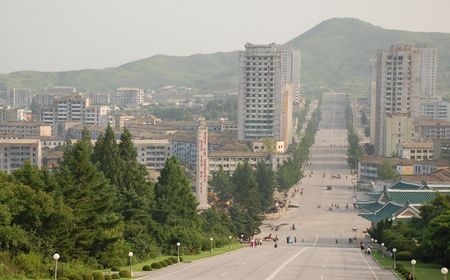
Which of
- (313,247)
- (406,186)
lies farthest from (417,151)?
(313,247)

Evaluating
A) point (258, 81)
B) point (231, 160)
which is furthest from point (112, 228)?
point (258, 81)

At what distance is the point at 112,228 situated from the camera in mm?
40594

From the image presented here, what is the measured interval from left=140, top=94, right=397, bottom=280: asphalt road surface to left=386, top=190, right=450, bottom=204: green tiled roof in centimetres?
419

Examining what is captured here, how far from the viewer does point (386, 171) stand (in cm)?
10825

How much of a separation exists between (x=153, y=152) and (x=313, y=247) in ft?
247

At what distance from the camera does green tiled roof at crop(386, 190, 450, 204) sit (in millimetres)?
70562

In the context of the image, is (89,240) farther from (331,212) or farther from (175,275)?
(331,212)

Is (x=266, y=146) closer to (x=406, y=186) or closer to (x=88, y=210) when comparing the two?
(x=406, y=186)

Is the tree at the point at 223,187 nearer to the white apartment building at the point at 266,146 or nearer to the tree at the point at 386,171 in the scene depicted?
the tree at the point at 386,171

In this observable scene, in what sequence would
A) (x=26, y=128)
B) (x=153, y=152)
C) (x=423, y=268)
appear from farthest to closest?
(x=26, y=128) < (x=153, y=152) < (x=423, y=268)

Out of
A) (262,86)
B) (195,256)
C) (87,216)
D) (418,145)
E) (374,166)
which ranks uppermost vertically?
→ (262,86)

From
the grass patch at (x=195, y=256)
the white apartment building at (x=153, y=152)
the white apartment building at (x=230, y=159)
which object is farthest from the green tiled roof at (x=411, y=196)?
the white apartment building at (x=153, y=152)

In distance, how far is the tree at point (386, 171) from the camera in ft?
352

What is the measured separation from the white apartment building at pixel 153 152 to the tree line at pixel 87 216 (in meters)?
78.6
